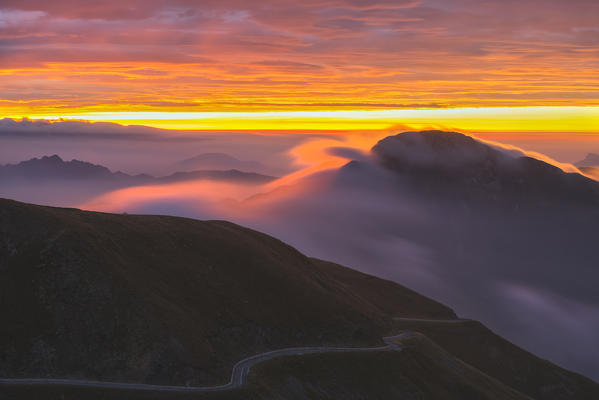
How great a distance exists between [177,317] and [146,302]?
557 cm

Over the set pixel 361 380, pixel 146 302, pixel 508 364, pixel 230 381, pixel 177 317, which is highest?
pixel 146 302

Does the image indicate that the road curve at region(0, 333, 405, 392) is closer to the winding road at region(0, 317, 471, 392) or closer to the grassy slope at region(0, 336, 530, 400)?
the winding road at region(0, 317, 471, 392)

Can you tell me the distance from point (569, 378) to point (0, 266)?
158 meters

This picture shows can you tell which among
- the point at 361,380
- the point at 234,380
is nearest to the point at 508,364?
the point at 361,380

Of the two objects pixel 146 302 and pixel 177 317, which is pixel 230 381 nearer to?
pixel 177 317

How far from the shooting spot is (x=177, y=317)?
99000 mm

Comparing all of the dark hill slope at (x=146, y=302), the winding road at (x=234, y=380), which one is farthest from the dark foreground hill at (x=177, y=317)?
the winding road at (x=234, y=380)

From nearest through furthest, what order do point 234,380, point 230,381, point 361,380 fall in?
point 230,381 < point 234,380 < point 361,380

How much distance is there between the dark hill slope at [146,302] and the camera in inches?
3398

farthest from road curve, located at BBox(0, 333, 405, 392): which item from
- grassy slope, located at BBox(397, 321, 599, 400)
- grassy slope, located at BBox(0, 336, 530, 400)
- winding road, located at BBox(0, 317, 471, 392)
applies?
grassy slope, located at BBox(397, 321, 599, 400)

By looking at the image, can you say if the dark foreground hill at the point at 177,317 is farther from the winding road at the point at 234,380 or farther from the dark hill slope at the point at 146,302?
the winding road at the point at 234,380

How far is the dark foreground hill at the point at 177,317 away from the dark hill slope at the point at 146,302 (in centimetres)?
22

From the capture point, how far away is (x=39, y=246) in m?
99.6

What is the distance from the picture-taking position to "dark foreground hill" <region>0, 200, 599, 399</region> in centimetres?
8619
